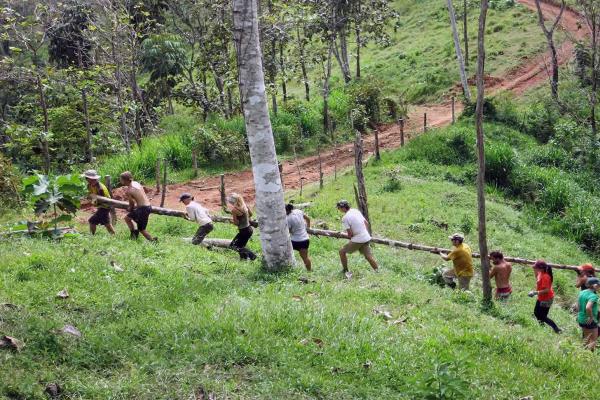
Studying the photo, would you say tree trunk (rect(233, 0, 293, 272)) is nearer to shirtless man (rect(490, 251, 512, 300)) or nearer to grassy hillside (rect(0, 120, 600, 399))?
grassy hillside (rect(0, 120, 600, 399))

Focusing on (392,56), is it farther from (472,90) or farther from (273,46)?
(273,46)

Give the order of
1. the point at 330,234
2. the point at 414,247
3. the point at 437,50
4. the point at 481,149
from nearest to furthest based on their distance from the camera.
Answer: the point at 481,149, the point at 330,234, the point at 414,247, the point at 437,50

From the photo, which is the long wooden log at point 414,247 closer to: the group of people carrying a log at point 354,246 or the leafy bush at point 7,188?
the group of people carrying a log at point 354,246

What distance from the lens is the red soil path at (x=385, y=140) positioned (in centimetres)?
2036

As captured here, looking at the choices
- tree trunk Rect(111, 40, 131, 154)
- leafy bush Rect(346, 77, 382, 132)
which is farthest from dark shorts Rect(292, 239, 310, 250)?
leafy bush Rect(346, 77, 382, 132)

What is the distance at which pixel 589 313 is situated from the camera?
10312 mm

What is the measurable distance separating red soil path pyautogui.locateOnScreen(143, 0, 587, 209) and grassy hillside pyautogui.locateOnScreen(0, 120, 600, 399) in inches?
324

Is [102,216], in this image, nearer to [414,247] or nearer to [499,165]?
[414,247]

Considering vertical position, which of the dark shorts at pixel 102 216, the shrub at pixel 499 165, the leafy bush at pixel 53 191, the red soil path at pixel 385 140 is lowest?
the shrub at pixel 499 165

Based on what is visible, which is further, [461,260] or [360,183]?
[360,183]

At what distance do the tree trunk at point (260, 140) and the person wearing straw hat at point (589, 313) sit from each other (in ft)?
Answer: 15.3

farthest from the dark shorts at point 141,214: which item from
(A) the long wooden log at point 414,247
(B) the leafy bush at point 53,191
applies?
(A) the long wooden log at point 414,247

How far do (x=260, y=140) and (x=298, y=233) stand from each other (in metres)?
2.25

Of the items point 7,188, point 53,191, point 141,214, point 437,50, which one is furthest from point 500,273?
point 437,50
